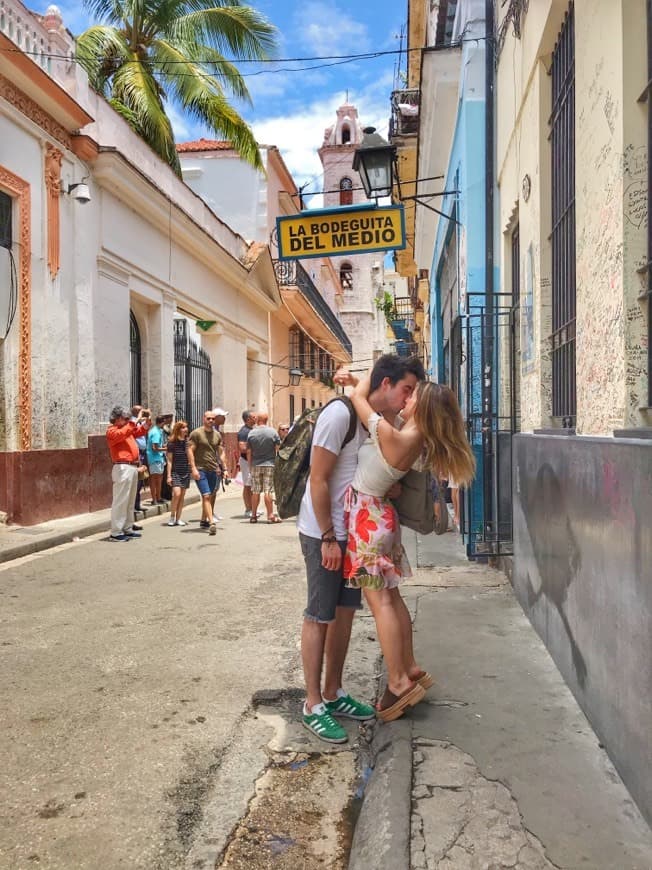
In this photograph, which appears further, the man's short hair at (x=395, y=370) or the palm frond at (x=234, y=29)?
the palm frond at (x=234, y=29)

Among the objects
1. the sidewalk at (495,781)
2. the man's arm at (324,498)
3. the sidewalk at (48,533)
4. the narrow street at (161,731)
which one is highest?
the man's arm at (324,498)

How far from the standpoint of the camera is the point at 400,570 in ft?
12.0

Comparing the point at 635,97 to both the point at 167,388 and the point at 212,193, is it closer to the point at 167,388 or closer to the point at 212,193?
the point at 167,388

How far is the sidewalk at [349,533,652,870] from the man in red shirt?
5659 mm

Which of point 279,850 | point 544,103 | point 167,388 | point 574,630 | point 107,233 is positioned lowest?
point 279,850

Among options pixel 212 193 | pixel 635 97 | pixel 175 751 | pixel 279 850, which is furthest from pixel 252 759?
pixel 212 193

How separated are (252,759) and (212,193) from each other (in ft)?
76.5

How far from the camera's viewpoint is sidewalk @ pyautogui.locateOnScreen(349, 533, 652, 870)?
8.28ft

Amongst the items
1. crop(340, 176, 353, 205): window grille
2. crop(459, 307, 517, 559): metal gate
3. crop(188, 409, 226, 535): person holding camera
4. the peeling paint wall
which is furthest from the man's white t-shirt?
crop(340, 176, 353, 205): window grille

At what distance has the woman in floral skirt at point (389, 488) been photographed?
11.1ft

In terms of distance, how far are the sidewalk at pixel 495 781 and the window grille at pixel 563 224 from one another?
1680 mm

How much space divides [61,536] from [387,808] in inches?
291

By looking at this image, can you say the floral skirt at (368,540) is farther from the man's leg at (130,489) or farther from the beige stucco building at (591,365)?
the man's leg at (130,489)

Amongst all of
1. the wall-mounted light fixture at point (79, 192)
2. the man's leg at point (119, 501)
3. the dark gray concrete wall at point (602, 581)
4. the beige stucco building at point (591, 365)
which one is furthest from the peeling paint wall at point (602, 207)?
the wall-mounted light fixture at point (79, 192)
